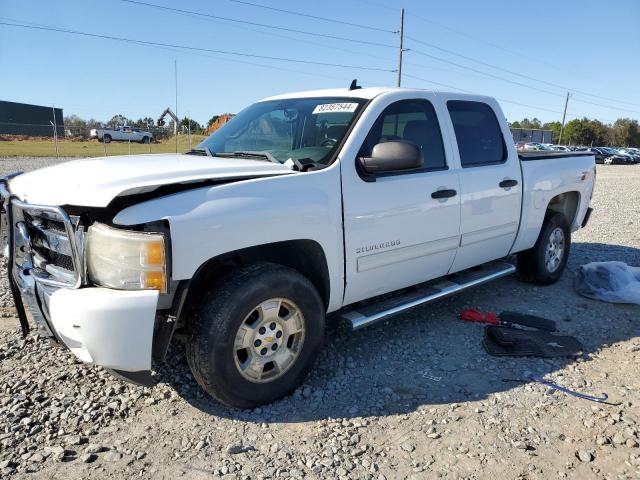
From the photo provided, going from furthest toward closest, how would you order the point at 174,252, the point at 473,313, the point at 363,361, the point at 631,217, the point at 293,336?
the point at 631,217 < the point at 473,313 < the point at 363,361 < the point at 293,336 < the point at 174,252

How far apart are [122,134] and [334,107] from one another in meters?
46.6

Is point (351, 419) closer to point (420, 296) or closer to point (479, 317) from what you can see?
point (420, 296)

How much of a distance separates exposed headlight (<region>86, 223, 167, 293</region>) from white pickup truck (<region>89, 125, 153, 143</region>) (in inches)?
1758

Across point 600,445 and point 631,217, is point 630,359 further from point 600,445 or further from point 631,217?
point 631,217

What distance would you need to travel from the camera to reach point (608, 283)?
5453 millimetres

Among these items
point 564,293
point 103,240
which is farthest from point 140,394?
point 564,293

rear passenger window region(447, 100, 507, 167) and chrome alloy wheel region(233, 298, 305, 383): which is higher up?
rear passenger window region(447, 100, 507, 167)

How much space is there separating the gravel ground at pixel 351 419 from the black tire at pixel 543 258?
55.7 inches

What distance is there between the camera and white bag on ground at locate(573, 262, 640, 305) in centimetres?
524

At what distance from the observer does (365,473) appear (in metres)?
2.54

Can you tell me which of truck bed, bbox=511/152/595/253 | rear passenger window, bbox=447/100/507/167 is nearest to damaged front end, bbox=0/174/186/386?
rear passenger window, bbox=447/100/507/167

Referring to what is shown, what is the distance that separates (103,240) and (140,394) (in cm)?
119

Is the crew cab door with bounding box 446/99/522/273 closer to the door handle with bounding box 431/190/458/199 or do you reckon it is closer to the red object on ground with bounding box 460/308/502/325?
the door handle with bounding box 431/190/458/199

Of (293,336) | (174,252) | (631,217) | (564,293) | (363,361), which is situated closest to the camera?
(174,252)
